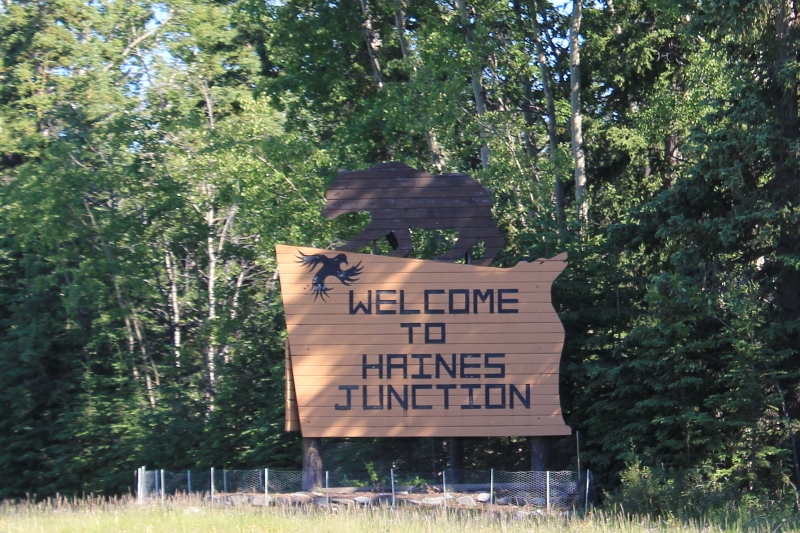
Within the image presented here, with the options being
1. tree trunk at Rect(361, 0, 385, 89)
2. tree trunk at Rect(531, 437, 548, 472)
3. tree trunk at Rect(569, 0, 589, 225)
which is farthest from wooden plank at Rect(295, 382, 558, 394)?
tree trunk at Rect(361, 0, 385, 89)

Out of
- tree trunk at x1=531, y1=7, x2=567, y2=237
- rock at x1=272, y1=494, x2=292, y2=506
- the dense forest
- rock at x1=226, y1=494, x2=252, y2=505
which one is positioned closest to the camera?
rock at x1=272, y1=494, x2=292, y2=506

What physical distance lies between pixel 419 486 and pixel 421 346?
2.10 meters

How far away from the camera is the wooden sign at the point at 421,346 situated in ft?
43.3

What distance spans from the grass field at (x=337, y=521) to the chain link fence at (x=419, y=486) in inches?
26.4

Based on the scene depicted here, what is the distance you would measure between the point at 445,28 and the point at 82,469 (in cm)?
1414

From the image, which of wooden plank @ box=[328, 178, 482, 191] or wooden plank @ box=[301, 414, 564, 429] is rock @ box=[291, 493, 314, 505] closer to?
wooden plank @ box=[301, 414, 564, 429]

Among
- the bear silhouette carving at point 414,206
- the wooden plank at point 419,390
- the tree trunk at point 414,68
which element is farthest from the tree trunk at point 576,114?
the wooden plank at point 419,390

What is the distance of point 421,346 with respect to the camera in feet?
43.8

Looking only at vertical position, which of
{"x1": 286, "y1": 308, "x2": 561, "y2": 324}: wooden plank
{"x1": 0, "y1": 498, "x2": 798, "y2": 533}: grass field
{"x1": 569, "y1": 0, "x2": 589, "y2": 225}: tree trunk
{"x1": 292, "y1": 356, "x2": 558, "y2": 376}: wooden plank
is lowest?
{"x1": 0, "y1": 498, "x2": 798, "y2": 533}: grass field

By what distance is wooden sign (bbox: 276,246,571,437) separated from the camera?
43.3 feet

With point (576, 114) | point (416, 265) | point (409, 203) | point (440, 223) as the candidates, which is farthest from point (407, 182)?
point (576, 114)

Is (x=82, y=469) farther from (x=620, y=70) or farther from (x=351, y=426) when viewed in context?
(x=620, y=70)

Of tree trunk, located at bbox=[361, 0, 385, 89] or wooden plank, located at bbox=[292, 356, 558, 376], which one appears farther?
tree trunk, located at bbox=[361, 0, 385, 89]

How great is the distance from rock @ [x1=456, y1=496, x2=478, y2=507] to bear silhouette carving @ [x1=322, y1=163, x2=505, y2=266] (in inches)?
134
